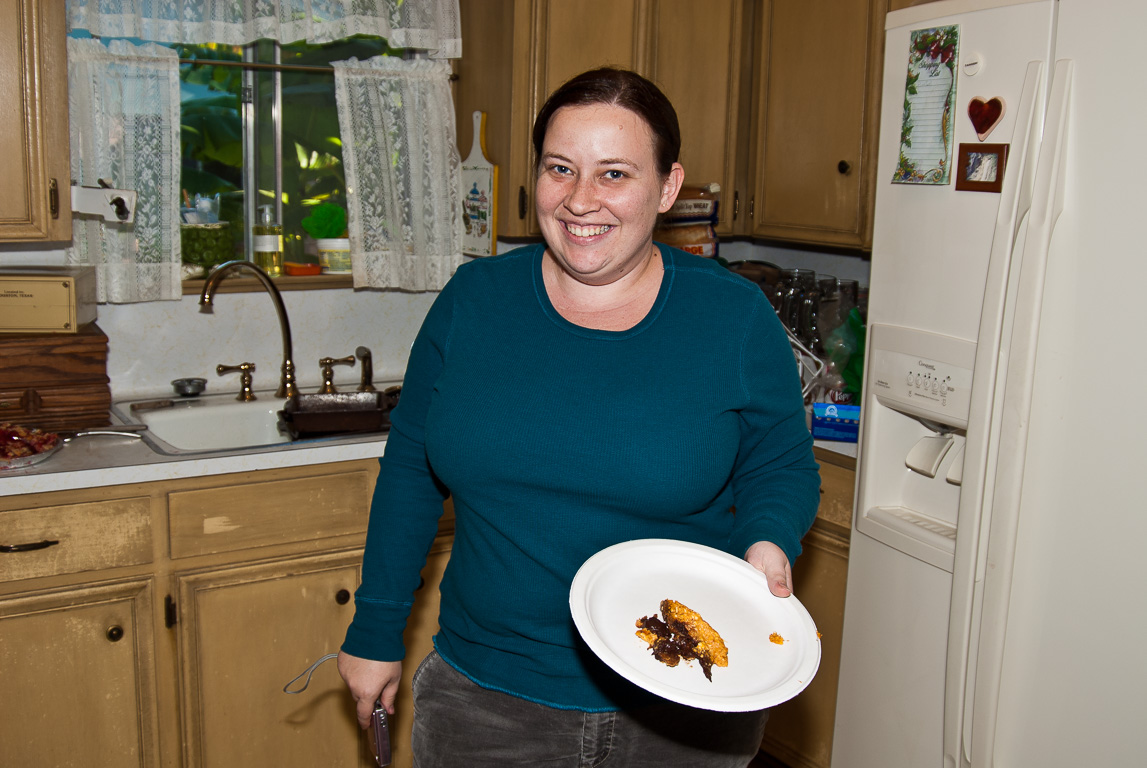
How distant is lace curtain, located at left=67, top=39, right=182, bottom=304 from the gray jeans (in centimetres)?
162

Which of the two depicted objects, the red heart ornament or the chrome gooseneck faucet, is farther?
the chrome gooseneck faucet

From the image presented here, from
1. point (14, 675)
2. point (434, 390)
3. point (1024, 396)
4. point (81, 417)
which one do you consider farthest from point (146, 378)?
point (1024, 396)

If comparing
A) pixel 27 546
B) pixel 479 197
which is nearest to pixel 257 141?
pixel 479 197

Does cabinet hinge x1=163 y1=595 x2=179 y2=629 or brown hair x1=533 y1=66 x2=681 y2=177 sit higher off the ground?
brown hair x1=533 y1=66 x2=681 y2=177

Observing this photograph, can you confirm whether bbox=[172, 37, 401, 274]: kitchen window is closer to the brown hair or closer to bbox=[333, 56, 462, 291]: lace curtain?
bbox=[333, 56, 462, 291]: lace curtain

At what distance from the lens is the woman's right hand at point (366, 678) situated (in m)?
1.31

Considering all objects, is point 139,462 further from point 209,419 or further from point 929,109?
point 929,109

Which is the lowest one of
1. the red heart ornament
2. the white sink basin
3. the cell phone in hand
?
the cell phone in hand

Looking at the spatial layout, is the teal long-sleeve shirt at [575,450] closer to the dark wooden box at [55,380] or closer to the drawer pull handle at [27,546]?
the drawer pull handle at [27,546]

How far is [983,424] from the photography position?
5.45ft

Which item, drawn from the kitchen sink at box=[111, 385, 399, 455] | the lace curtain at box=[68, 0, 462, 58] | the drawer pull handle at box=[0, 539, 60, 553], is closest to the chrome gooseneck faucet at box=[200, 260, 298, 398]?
the kitchen sink at box=[111, 385, 399, 455]

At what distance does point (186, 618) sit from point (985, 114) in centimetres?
183

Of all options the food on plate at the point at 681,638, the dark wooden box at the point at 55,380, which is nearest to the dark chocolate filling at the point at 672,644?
the food on plate at the point at 681,638

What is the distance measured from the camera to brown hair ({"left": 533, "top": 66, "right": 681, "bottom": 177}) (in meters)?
1.22
